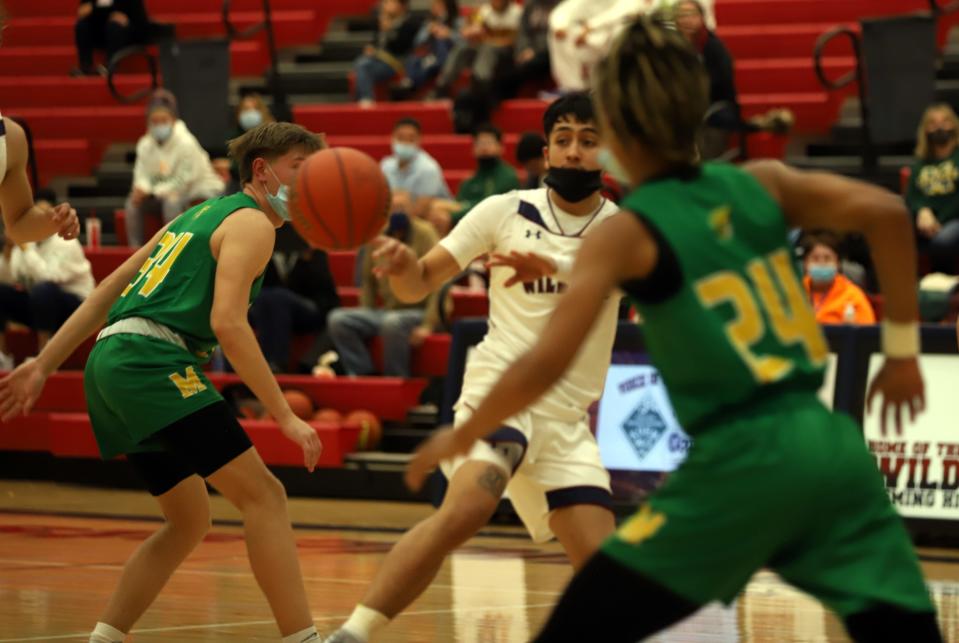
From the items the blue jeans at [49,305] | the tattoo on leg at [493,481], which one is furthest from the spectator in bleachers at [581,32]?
the tattoo on leg at [493,481]

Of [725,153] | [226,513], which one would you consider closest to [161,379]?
[226,513]

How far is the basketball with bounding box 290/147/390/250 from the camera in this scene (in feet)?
17.1

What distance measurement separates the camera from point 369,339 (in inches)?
506

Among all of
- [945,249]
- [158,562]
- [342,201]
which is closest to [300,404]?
[945,249]

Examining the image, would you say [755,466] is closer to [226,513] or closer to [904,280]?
[904,280]

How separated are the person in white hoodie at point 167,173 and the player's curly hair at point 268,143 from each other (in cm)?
891

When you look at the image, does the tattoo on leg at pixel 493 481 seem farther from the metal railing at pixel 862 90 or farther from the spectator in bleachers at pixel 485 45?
the spectator in bleachers at pixel 485 45

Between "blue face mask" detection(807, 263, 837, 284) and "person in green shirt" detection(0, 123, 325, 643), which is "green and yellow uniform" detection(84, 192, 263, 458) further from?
"blue face mask" detection(807, 263, 837, 284)

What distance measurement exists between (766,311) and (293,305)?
380 inches

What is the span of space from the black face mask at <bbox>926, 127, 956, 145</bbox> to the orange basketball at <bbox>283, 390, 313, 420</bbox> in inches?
192

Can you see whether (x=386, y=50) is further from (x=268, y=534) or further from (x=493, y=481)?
(x=493, y=481)

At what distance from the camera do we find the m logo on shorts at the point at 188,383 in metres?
5.66

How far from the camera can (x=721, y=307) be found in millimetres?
3535

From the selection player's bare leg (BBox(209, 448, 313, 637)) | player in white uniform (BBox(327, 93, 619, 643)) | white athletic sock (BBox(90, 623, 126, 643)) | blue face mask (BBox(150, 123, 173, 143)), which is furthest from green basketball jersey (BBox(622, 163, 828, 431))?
blue face mask (BBox(150, 123, 173, 143))
